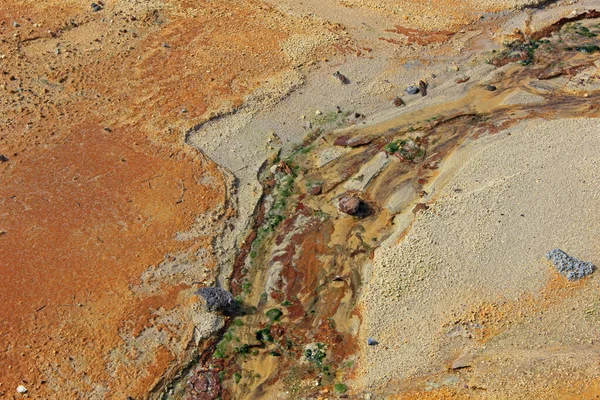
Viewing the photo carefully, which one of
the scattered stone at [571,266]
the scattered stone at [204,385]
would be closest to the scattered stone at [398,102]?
the scattered stone at [571,266]

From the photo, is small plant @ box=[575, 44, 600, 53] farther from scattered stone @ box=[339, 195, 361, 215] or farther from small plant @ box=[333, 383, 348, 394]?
small plant @ box=[333, 383, 348, 394]

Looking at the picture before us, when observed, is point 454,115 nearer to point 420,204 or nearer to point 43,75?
point 420,204

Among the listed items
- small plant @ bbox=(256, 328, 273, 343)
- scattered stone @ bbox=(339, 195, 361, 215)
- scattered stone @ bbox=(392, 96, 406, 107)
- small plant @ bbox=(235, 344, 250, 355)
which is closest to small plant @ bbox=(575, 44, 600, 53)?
scattered stone @ bbox=(392, 96, 406, 107)

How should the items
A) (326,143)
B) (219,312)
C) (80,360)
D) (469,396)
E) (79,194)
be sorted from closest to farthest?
(469,396), (80,360), (219,312), (79,194), (326,143)

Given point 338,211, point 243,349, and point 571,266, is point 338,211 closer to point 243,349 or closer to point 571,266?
point 243,349

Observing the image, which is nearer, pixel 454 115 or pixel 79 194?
pixel 79 194

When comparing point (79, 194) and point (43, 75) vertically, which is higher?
point (43, 75)

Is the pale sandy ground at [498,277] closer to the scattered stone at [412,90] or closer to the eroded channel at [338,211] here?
the eroded channel at [338,211]

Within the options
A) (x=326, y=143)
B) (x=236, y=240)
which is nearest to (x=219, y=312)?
(x=236, y=240)

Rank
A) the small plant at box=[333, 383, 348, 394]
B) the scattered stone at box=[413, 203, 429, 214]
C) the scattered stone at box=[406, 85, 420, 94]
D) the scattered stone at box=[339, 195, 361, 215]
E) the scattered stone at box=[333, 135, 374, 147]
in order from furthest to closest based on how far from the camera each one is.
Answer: the scattered stone at box=[406, 85, 420, 94], the scattered stone at box=[333, 135, 374, 147], the scattered stone at box=[339, 195, 361, 215], the scattered stone at box=[413, 203, 429, 214], the small plant at box=[333, 383, 348, 394]
